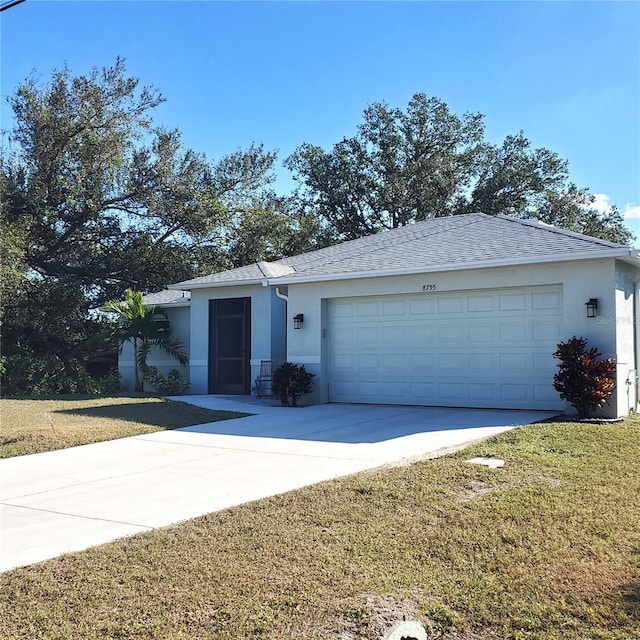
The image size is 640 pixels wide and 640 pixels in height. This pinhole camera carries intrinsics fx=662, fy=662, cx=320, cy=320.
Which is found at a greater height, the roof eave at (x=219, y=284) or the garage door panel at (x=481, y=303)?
the roof eave at (x=219, y=284)

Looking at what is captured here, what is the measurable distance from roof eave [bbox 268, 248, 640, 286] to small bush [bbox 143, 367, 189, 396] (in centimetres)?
486

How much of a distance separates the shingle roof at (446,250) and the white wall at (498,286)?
0.90 feet

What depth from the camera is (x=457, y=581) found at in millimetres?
4250

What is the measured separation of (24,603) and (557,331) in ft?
33.7

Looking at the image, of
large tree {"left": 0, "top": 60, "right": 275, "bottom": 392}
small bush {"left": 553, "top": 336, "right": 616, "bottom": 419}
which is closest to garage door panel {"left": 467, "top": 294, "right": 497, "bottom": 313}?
small bush {"left": 553, "top": 336, "right": 616, "bottom": 419}

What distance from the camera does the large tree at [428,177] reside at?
3269 centimetres

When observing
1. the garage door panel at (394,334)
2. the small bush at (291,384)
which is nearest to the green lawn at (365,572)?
the garage door panel at (394,334)

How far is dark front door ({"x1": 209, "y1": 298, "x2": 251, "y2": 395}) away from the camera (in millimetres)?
17797

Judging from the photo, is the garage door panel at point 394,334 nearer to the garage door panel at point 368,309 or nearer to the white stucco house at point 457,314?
the white stucco house at point 457,314

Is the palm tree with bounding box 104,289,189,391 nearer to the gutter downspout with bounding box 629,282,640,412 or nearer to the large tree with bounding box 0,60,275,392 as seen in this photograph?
the large tree with bounding box 0,60,275,392

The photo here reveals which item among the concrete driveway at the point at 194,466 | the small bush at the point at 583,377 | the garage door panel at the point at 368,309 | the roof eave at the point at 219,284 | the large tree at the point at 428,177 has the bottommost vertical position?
the concrete driveway at the point at 194,466

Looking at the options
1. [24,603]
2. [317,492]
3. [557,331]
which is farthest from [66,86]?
[24,603]

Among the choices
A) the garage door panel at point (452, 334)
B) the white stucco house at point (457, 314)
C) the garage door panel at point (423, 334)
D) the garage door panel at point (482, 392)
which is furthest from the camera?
the garage door panel at point (423, 334)

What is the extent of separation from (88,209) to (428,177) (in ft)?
53.8
